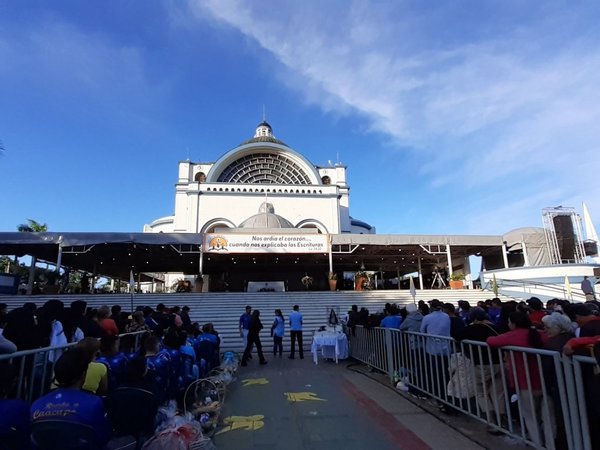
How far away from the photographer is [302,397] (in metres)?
5.61

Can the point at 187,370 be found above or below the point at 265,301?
below

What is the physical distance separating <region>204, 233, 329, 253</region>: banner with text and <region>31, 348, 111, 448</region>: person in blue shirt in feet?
61.5

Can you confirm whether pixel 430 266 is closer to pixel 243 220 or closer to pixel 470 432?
pixel 243 220

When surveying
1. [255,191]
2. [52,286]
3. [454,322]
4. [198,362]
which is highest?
[255,191]

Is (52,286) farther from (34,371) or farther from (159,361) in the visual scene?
(159,361)

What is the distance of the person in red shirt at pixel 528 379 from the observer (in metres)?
3.09

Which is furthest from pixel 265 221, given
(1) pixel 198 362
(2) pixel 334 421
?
(2) pixel 334 421

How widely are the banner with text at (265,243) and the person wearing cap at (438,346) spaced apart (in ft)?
52.1

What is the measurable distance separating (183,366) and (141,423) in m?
2.03

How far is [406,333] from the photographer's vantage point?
5.83 m

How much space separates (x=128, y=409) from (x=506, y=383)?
3420mm

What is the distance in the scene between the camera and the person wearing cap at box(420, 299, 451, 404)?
4738mm

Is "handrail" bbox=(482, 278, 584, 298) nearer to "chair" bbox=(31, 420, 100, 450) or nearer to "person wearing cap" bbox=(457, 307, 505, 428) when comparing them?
"person wearing cap" bbox=(457, 307, 505, 428)

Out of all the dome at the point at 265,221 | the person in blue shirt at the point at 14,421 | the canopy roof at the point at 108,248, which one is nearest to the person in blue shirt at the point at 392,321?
the person in blue shirt at the point at 14,421
